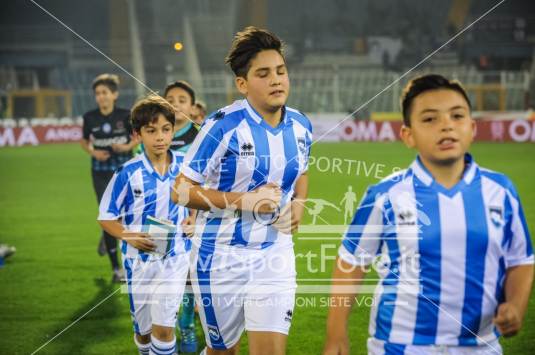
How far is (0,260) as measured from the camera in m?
9.27

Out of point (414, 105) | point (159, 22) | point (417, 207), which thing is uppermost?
point (159, 22)

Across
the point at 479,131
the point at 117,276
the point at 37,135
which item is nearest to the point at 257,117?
the point at 117,276

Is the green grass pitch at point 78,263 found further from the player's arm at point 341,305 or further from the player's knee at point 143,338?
the player's arm at point 341,305

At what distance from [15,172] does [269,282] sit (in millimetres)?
17887

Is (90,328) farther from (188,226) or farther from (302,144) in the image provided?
(302,144)

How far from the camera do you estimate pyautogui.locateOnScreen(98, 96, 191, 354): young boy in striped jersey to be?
189 inches

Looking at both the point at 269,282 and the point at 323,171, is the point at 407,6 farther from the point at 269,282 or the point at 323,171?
the point at 269,282

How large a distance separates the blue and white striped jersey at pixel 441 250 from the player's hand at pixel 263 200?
3.17 feet

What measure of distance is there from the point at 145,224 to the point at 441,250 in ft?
8.78

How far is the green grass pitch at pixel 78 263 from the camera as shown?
20.0ft

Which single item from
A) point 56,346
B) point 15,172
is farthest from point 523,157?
point 56,346

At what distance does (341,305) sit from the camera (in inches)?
112

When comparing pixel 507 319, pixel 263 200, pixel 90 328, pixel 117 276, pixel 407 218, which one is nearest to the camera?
pixel 507 319

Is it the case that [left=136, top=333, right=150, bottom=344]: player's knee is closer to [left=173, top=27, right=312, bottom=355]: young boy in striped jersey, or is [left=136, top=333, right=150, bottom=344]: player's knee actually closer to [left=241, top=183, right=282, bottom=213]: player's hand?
[left=173, top=27, right=312, bottom=355]: young boy in striped jersey
